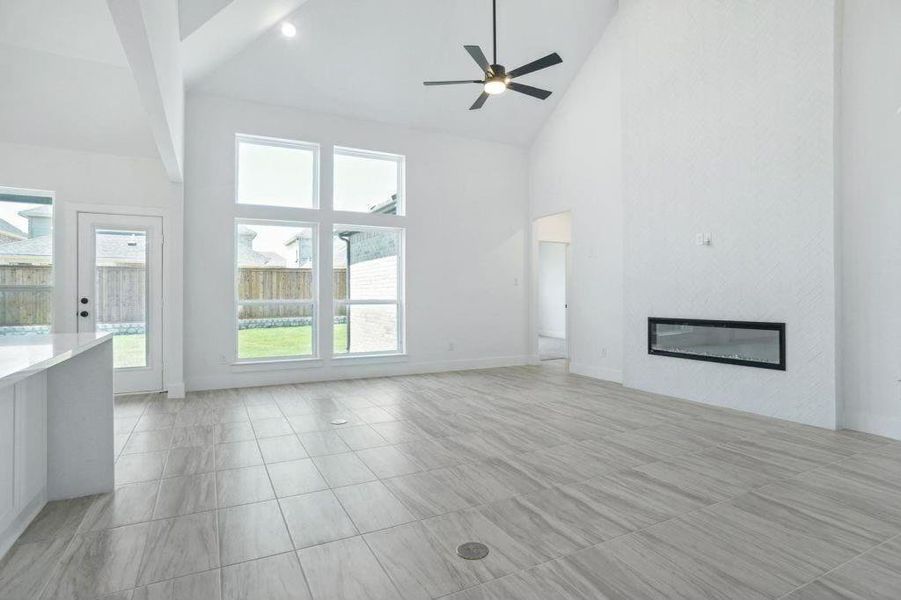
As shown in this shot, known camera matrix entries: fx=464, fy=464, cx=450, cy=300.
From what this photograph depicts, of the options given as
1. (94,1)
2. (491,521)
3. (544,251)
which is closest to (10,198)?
(94,1)

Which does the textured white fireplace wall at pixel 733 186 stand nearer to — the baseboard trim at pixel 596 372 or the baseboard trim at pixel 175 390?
the baseboard trim at pixel 596 372

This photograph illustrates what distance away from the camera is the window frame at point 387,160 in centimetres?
646

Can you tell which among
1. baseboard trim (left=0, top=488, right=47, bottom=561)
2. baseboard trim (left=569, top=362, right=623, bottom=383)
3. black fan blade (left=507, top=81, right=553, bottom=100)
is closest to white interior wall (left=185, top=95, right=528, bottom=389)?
baseboard trim (left=569, top=362, right=623, bottom=383)

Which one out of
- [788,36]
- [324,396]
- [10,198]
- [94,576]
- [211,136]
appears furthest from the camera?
[211,136]

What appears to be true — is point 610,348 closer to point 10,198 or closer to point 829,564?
point 829,564

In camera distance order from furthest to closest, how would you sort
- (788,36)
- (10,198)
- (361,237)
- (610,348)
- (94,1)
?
(361,237), (610,348), (10,198), (788,36), (94,1)

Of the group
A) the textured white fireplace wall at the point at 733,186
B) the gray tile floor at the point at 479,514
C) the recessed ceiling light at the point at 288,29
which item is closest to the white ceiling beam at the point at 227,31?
the recessed ceiling light at the point at 288,29

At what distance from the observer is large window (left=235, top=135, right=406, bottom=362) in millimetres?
6039

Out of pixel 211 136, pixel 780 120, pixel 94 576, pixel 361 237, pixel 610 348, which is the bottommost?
pixel 94 576

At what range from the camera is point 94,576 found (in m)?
1.91

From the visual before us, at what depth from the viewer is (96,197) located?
202 inches

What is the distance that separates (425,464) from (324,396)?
250cm

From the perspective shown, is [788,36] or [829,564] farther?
[788,36]

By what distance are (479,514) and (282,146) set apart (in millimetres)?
5525
